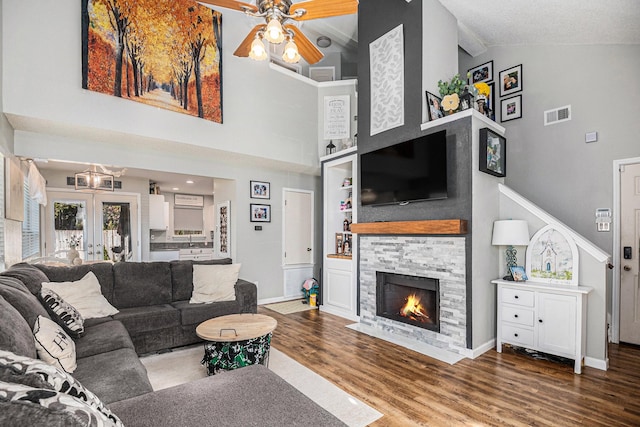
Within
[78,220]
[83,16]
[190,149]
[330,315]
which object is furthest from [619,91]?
[78,220]

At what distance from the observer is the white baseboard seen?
2.97 meters

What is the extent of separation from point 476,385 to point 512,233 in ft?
5.07

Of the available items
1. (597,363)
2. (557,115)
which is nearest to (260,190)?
(557,115)

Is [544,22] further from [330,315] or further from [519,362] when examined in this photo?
[330,315]

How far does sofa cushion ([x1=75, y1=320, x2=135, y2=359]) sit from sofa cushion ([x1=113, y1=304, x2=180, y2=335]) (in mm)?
321

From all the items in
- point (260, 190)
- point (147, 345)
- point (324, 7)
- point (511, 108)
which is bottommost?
point (147, 345)

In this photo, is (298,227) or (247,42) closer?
(247,42)

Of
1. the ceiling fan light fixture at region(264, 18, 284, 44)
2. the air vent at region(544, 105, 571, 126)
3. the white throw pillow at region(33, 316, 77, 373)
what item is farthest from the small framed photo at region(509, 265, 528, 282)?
the white throw pillow at region(33, 316, 77, 373)

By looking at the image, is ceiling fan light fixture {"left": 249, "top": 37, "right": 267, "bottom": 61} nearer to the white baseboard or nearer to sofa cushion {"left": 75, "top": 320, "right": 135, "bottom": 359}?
sofa cushion {"left": 75, "top": 320, "right": 135, "bottom": 359}

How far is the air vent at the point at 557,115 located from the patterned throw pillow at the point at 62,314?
5.56 meters

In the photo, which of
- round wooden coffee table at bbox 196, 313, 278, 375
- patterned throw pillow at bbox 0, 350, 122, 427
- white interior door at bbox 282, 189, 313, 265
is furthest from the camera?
white interior door at bbox 282, 189, 313, 265

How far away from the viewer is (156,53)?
161 inches

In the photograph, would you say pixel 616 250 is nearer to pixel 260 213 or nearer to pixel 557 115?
pixel 557 115

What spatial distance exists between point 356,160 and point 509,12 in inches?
96.6
